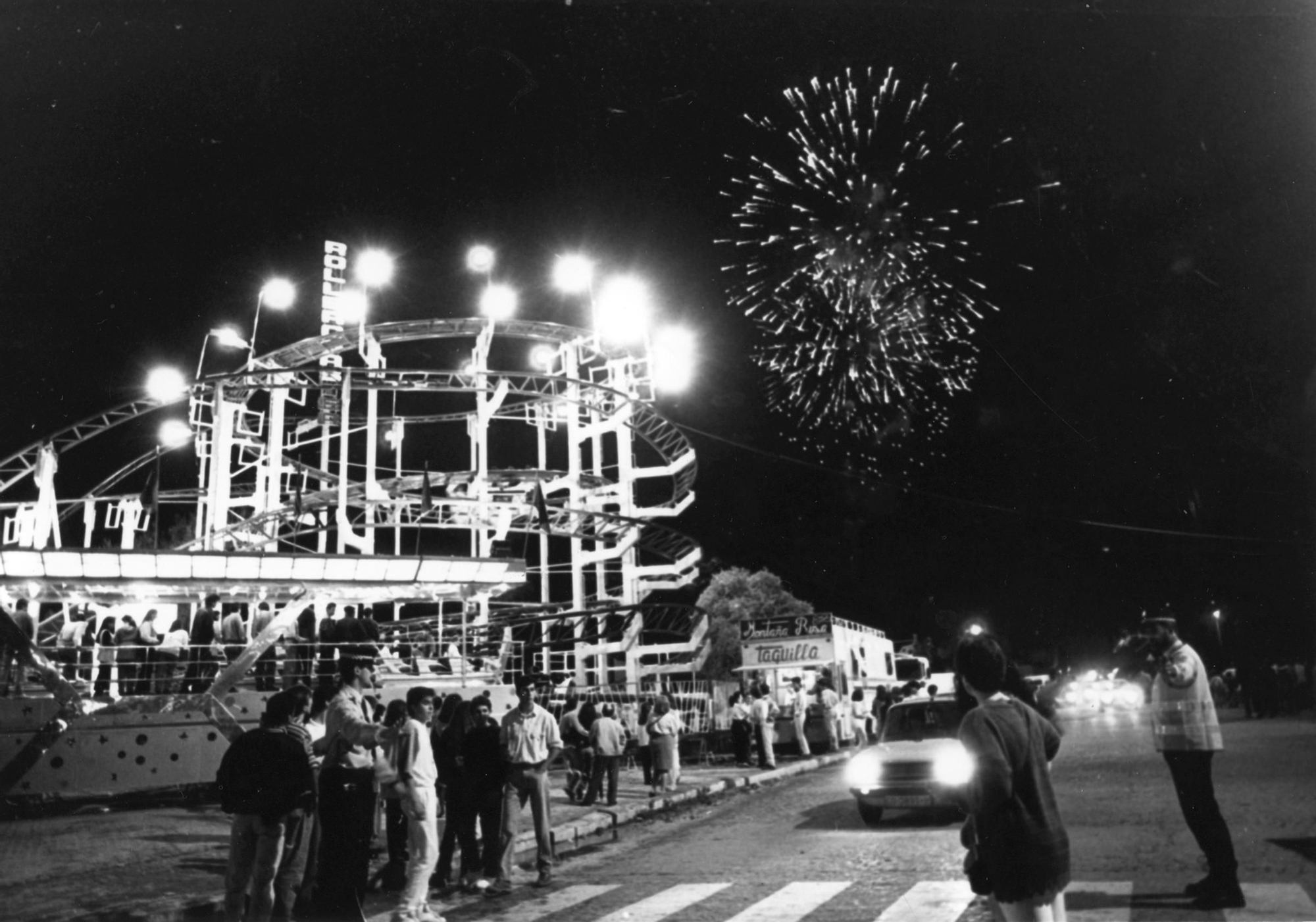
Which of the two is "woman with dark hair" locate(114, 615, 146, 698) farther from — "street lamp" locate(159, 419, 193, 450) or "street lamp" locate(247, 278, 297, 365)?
"street lamp" locate(247, 278, 297, 365)

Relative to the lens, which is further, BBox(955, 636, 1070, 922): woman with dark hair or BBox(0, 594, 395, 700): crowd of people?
BBox(0, 594, 395, 700): crowd of people

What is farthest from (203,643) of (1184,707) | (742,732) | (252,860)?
(1184,707)

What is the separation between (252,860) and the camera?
6.48 metres

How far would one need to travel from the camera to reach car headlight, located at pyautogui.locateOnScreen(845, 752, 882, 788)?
36.7 ft

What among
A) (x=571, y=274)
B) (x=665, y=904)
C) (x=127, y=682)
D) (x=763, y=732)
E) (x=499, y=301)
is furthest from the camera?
(x=571, y=274)

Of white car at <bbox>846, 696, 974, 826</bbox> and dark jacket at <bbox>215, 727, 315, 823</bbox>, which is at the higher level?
dark jacket at <bbox>215, 727, 315, 823</bbox>

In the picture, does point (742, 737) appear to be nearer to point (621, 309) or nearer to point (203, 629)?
point (203, 629)

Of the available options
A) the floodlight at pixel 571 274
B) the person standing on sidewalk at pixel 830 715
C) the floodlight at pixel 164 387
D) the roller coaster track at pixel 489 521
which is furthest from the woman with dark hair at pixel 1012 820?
the floodlight at pixel 571 274

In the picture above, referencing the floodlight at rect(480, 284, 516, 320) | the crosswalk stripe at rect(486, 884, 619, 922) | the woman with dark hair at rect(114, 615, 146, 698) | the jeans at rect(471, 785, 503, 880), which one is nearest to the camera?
the crosswalk stripe at rect(486, 884, 619, 922)

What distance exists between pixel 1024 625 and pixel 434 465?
26.2m

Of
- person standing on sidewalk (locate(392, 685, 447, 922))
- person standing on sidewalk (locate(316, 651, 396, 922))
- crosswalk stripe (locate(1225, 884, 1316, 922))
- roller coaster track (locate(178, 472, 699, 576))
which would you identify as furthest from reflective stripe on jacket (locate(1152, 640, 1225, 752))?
roller coaster track (locate(178, 472, 699, 576))

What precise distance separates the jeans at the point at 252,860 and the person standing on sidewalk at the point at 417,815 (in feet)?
3.30

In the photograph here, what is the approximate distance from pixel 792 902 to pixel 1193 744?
2884 millimetres

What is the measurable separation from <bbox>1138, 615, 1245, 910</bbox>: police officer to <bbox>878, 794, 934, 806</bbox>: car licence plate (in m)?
4.50
